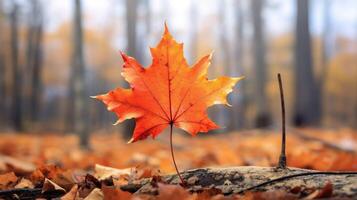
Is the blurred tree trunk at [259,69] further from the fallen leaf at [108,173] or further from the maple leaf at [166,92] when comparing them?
the maple leaf at [166,92]

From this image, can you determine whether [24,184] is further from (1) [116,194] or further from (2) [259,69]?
(2) [259,69]

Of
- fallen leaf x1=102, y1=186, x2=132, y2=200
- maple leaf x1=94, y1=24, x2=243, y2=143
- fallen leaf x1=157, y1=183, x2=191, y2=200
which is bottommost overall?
fallen leaf x1=102, y1=186, x2=132, y2=200

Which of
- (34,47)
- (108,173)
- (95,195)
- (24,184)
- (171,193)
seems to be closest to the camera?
(171,193)

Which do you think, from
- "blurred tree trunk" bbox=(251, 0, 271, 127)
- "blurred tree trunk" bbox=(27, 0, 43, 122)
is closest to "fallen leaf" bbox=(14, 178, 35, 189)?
"blurred tree trunk" bbox=(251, 0, 271, 127)

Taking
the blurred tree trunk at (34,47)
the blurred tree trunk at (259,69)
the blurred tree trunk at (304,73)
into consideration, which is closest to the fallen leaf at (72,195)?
the blurred tree trunk at (304,73)

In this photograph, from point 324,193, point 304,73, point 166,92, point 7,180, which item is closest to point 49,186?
point 7,180

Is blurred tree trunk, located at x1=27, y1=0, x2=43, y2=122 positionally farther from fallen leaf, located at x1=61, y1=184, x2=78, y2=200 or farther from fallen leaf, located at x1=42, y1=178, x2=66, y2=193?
fallen leaf, located at x1=61, y1=184, x2=78, y2=200

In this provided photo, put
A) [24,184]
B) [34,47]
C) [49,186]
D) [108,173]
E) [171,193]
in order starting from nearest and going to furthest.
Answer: [171,193]
[49,186]
[24,184]
[108,173]
[34,47]
